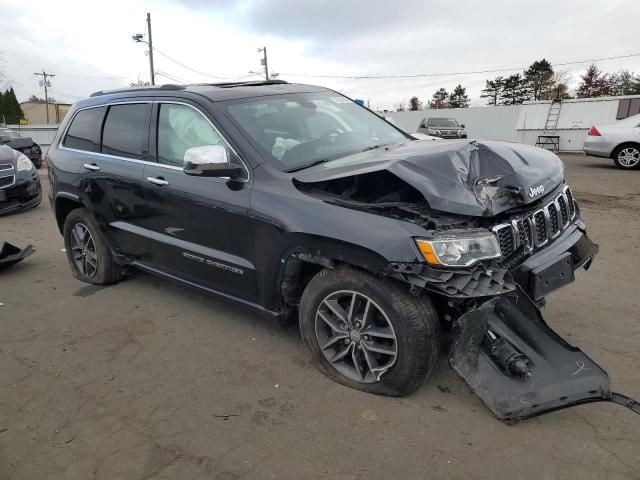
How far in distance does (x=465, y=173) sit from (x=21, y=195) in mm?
8215

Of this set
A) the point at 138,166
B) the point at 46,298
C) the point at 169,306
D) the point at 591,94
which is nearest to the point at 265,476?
the point at 169,306

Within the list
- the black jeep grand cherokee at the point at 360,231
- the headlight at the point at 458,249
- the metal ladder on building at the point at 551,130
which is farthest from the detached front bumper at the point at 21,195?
the metal ladder on building at the point at 551,130

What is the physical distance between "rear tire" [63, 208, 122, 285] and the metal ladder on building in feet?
72.0

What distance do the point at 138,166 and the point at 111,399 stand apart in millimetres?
1888

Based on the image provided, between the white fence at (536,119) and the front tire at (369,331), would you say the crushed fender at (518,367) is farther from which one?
the white fence at (536,119)

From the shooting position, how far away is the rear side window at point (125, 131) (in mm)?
4039

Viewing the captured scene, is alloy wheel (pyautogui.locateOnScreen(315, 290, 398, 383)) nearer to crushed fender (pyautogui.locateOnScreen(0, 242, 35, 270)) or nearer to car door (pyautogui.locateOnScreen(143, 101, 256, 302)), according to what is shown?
car door (pyautogui.locateOnScreen(143, 101, 256, 302))

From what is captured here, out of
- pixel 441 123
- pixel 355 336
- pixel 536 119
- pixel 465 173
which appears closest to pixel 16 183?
pixel 355 336

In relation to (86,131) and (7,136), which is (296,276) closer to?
(86,131)

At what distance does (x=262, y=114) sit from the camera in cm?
360

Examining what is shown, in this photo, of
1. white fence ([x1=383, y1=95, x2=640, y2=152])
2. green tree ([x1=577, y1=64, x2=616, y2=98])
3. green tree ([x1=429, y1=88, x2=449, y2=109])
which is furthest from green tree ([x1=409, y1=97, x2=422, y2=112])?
white fence ([x1=383, y1=95, x2=640, y2=152])

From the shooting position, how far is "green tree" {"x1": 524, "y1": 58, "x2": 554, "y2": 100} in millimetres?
51406

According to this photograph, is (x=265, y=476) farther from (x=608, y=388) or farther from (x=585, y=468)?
(x=608, y=388)

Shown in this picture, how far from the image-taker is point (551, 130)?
901 inches
